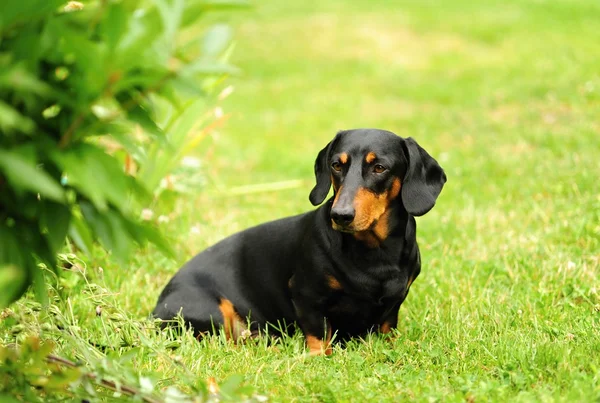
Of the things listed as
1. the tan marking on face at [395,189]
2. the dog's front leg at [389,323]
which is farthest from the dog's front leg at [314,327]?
the tan marking on face at [395,189]

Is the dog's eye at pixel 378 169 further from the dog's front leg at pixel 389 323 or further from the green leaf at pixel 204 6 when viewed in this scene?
the green leaf at pixel 204 6

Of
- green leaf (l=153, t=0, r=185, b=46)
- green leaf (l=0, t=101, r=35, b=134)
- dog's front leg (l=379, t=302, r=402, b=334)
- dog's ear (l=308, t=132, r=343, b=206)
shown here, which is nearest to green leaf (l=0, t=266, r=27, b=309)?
green leaf (l=0, t=101, r=35, b=134)

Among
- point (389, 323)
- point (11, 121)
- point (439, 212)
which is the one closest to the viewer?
point (11, 121)

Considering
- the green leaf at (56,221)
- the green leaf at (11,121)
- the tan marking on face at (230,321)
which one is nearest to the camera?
the green leaf at (11,121)

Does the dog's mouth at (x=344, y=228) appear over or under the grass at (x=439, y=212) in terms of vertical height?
over

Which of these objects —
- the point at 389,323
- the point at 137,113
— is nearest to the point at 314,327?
the point at 389,323

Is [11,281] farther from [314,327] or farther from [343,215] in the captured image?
[314,327]

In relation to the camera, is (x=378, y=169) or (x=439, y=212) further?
(x=439, y=212)

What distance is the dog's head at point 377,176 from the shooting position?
3186 millimetres

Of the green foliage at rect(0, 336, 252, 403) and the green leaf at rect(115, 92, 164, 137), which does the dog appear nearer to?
the green foliage at rect(0, 336, 252, 403)

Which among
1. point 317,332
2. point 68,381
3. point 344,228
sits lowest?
point 317,332

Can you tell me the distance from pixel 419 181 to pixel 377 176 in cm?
23

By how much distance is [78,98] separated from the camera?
73.8 inches

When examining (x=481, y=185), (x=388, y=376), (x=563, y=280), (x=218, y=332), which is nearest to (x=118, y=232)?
(x=388, y=376)
